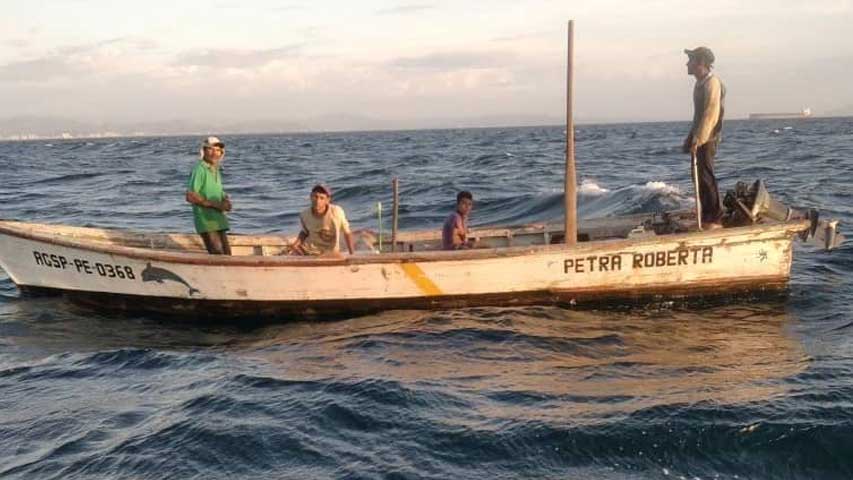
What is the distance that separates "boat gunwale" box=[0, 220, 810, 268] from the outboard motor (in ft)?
0.99

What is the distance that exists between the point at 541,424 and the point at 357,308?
412 centimetres

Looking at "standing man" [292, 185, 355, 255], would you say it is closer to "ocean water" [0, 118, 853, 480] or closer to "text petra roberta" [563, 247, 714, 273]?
"ocean water" [0, 118, 853, 480]

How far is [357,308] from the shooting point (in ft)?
33.0

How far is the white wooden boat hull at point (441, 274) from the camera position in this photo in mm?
9750

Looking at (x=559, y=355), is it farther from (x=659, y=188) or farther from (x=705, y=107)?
(x=659, y=188)

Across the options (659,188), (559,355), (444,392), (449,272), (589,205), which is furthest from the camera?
(589,205)

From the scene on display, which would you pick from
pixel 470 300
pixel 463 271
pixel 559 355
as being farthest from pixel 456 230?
pixel 559 355

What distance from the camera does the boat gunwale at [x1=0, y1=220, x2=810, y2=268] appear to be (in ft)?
31.5

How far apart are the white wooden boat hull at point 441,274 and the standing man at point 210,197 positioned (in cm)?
40

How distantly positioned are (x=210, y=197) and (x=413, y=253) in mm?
2575

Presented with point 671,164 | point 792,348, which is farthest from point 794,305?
point 671,164

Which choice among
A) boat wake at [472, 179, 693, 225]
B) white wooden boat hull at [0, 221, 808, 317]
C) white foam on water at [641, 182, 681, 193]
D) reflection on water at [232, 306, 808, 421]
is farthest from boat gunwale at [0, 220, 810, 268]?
white foam on water at [641, 182, 681, 193]

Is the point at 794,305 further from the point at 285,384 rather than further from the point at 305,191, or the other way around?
the point at 305,191

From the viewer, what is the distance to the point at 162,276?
10062 millimetres
